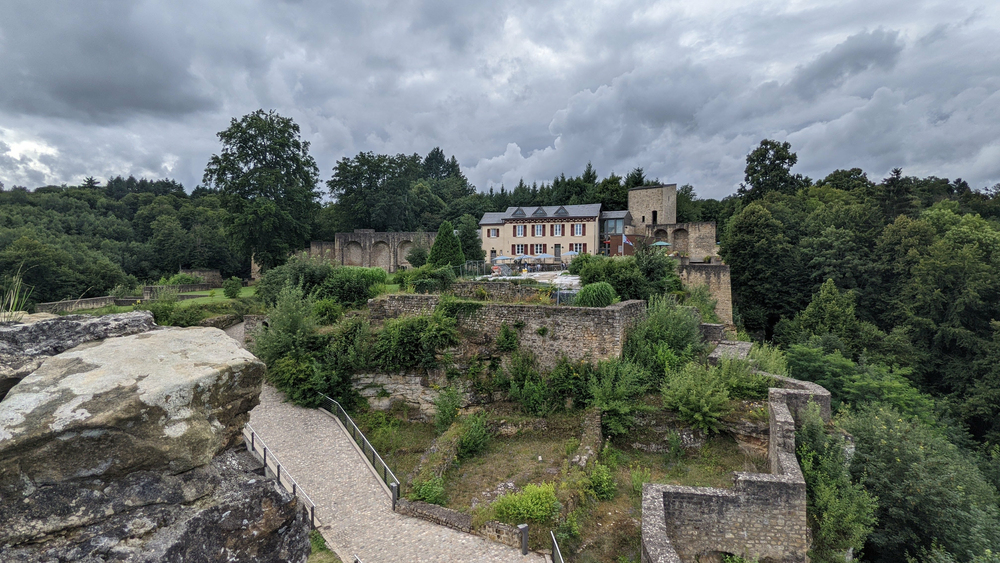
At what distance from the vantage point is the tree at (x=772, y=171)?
162 ft

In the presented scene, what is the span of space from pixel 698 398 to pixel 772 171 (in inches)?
1910

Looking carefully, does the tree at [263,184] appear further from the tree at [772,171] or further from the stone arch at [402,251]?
the tree at [772,171]

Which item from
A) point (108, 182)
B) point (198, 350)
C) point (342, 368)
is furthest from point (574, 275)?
point (108, 182)

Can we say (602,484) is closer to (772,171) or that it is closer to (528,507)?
(528,507)

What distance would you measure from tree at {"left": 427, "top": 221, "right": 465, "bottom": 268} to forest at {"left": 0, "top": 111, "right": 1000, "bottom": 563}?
514 inches

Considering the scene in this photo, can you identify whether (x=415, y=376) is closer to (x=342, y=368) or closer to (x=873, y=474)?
(x=342, y=368)

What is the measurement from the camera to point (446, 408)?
13.4 m

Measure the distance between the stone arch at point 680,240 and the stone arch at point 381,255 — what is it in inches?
1065

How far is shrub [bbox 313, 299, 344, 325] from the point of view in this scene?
16958 millimetres

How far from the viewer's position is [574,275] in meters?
21.9

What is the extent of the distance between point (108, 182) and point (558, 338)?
101 meters

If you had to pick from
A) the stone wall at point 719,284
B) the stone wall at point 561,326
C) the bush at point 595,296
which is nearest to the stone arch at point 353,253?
the stone wall at point 719,284

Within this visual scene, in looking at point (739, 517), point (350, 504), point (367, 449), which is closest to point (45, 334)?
point (350, 504)

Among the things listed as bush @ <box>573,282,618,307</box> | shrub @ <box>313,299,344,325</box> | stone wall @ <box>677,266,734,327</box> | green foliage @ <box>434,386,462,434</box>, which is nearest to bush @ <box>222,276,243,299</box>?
shrub @ <box>313,299,344,325</box>
